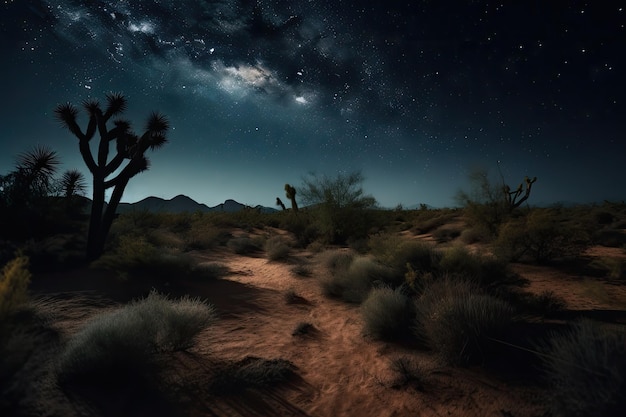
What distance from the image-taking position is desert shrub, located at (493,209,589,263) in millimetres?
10055

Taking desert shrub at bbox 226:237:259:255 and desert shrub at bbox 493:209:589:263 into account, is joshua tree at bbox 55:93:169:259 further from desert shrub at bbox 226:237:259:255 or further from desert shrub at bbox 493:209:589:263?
desert shrub at bbox 493:209:589:263

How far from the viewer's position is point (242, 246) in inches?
655

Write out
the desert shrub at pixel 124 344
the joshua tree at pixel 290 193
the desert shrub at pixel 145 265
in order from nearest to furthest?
the desert shrub at pixel 124 344 → the desert shrub at pixel 145 265 → the joshua tree at pixel 290 193

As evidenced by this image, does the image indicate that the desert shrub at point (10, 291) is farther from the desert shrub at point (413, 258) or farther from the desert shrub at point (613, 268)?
the desert shrub at point (613, 268)

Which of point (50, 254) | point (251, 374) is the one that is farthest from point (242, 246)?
point (251, 374)

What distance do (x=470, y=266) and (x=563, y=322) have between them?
2.31m

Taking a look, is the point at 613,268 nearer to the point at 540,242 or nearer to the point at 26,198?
the point at 540,242

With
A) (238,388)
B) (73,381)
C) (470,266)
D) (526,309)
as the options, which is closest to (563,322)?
(526,309)

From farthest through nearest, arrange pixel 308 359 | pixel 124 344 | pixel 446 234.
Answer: pixel 446 234, pixel 308 359, pixel 124 344

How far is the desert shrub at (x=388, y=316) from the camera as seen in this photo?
5.42m

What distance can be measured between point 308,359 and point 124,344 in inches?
108

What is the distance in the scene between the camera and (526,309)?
228 inches

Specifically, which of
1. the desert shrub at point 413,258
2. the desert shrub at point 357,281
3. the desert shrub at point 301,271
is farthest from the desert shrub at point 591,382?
the desert shrub at point 301,271

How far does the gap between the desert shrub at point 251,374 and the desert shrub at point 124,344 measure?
0.91 metres
